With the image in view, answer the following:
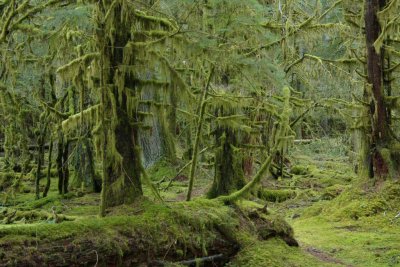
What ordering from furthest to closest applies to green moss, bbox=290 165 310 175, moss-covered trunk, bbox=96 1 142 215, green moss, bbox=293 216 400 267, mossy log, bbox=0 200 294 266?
green moss, bbox=290 165 310 175 → green moss, bbox=293 216 400 267 → moss-covered trunk, bbox=96 1 142 215 → mossy log, bbox=0 200 294 266

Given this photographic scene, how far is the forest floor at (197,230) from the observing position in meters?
5.61

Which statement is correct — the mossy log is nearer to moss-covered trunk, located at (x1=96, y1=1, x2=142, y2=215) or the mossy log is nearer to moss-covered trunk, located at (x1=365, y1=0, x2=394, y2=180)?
moss-covered trunk, located at (x1=96, y1=1, x2=142, y2=215)

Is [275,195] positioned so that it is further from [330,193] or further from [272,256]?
[272,256]

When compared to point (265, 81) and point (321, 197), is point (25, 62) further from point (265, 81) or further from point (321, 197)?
point (321, 197)

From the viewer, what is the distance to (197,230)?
7.05m

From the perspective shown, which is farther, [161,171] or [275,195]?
[161,171]

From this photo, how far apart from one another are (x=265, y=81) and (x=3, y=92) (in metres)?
7.13

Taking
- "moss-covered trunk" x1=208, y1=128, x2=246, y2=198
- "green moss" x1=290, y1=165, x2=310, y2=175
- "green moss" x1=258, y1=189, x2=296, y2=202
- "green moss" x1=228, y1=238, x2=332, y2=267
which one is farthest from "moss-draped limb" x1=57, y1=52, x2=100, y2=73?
"green moss" x1=290, y1=165, x2=310, y2=175

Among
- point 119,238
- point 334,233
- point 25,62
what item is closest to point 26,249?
point 119,238

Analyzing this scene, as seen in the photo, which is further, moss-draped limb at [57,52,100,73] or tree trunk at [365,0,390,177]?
tree trunk at [365,0,390,177]

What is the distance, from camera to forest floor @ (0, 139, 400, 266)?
5.61 metres

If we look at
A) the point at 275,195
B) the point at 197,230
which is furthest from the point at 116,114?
the point at 275,195

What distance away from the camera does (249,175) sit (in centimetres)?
1444

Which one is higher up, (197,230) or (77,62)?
(77,62)
